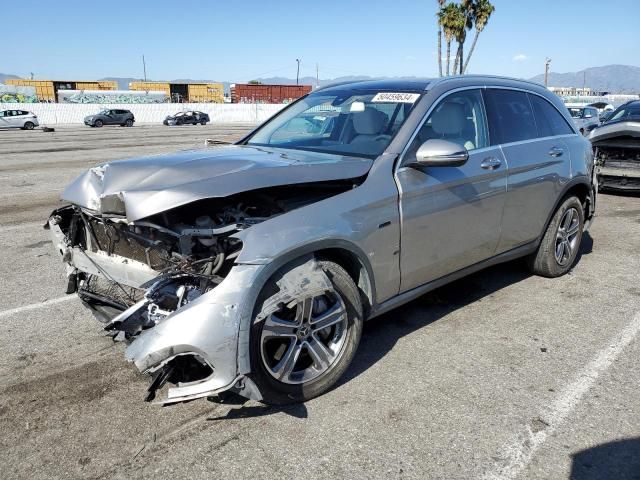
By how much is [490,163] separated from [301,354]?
215 centimetres

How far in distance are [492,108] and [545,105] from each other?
3.50ft

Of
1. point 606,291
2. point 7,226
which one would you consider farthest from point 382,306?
point 7,226

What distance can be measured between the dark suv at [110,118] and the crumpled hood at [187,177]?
40818 millimetres

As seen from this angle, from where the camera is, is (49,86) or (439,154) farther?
(49,86)

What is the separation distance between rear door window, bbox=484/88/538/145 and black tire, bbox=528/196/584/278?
888 millimetres

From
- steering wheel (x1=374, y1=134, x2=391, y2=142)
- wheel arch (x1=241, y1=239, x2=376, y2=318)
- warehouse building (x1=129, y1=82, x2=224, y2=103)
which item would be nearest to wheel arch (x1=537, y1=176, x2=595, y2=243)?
steering wheel (x1=374, y1=134, x2=391, y2=142)

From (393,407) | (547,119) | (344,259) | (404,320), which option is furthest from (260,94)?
(393,407)

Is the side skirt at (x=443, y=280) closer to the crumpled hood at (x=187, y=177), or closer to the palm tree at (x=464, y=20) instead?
the crumpled hood at (x=187, y=177)

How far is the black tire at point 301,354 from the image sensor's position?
2785mm

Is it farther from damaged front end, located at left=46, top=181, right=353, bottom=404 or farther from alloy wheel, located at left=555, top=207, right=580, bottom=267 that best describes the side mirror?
alloy wheel, located at left=555, top=207, right=580, bottom=267

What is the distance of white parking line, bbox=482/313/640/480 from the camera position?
259 centimetres

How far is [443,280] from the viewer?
13.1ft

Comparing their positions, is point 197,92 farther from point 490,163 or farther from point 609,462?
point 609,462

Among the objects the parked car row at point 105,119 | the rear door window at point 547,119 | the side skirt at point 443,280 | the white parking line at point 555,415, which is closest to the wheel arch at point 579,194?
the side skirt at point 443,280
